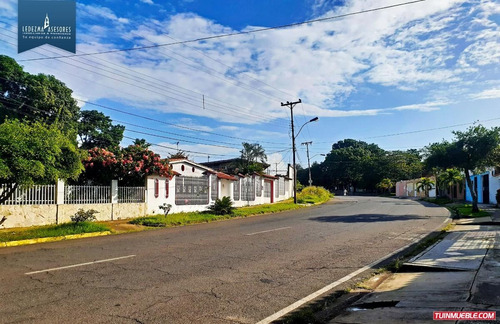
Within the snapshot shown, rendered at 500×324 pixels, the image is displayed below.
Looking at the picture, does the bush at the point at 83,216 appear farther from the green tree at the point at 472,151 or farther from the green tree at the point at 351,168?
the green tree at the point at 351,168

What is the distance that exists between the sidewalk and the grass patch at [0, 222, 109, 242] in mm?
12187

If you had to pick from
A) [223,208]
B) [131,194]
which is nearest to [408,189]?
[223,208]

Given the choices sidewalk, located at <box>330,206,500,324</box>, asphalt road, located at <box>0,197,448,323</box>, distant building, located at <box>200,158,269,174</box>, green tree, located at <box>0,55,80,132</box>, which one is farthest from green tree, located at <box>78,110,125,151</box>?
sidewalk, located at <box>330,206,500,324</box>

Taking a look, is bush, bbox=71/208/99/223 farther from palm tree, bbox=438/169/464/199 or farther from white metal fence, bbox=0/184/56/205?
palm tree, bbox=438/169/464/199

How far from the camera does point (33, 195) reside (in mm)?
16000

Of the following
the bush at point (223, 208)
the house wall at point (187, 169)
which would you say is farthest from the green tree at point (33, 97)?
the bush at point (223, 208)

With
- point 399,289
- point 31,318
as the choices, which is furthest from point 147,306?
point 399,289

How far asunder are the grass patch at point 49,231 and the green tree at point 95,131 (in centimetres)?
2538

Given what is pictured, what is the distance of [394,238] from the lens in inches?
509

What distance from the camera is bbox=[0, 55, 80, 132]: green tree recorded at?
33.4m

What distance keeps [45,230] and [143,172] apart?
7652 millimetres

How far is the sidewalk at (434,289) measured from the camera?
4.82 metres

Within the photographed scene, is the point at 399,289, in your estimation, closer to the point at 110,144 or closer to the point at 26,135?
the point at 26,135

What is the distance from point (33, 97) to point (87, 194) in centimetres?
2102
